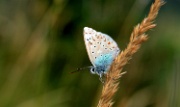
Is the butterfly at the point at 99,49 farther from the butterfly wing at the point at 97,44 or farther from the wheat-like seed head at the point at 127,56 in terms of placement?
the wheat-like seed head at the point at 127,56

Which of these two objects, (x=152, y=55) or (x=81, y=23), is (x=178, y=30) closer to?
(x=152, y=55)

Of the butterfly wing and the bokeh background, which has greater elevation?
the bokeh background

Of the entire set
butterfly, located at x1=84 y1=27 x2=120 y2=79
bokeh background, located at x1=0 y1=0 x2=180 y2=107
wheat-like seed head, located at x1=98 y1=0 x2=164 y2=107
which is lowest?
wheat-like seed head, located at x1=98 y1=0 x2=164 y2=107

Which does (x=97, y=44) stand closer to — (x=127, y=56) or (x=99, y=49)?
(x=99, y=49)

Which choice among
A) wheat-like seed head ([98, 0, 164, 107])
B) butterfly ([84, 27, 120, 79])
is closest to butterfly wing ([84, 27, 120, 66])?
butterfly ([84, 27, 120, 79])

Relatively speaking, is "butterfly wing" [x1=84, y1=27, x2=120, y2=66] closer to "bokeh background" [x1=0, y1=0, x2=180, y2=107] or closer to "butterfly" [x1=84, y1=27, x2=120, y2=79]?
"butterfly" [x1=84, y1=27, x2=120, y2=79]

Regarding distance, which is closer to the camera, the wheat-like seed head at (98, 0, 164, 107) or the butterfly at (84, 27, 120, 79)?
the wheat-like seed head at (98, 0, 164, 107)

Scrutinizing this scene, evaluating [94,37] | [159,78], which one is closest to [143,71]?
[159,78]
